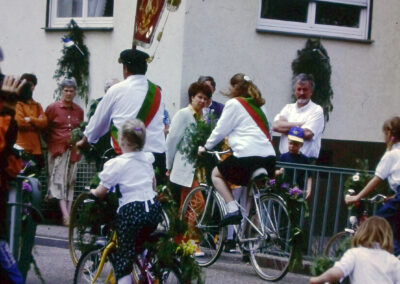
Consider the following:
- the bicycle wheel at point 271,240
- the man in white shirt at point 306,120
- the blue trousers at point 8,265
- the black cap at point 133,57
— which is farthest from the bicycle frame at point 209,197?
the blue trousers at point 8,265

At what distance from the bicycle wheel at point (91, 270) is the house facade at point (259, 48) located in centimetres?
578

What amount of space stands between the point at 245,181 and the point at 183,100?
3.91 metres

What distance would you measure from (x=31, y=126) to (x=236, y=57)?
3.09 metres

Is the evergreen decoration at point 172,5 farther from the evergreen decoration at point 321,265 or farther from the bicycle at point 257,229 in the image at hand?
the evergreen decoration at point 321,265

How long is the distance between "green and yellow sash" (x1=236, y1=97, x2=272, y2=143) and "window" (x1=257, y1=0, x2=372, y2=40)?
4.46m

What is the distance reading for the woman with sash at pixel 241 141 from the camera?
894 cm

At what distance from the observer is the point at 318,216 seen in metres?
10.3

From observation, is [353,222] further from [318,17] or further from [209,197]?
[318,17]

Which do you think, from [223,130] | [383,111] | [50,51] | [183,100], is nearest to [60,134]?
[183,100]

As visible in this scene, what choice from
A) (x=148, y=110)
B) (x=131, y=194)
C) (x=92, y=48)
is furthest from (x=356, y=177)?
(x=92, y=48)

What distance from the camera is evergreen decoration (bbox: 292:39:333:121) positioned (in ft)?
44.0

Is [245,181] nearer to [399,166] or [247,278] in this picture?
[247,278]

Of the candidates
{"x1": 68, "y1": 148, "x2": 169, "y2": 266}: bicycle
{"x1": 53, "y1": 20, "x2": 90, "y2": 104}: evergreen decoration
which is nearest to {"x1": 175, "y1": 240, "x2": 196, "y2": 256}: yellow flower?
{"x1": 68, "y1": 148, "x2": 169, "y2": 266}: bicycle

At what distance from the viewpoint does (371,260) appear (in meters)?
5.58
